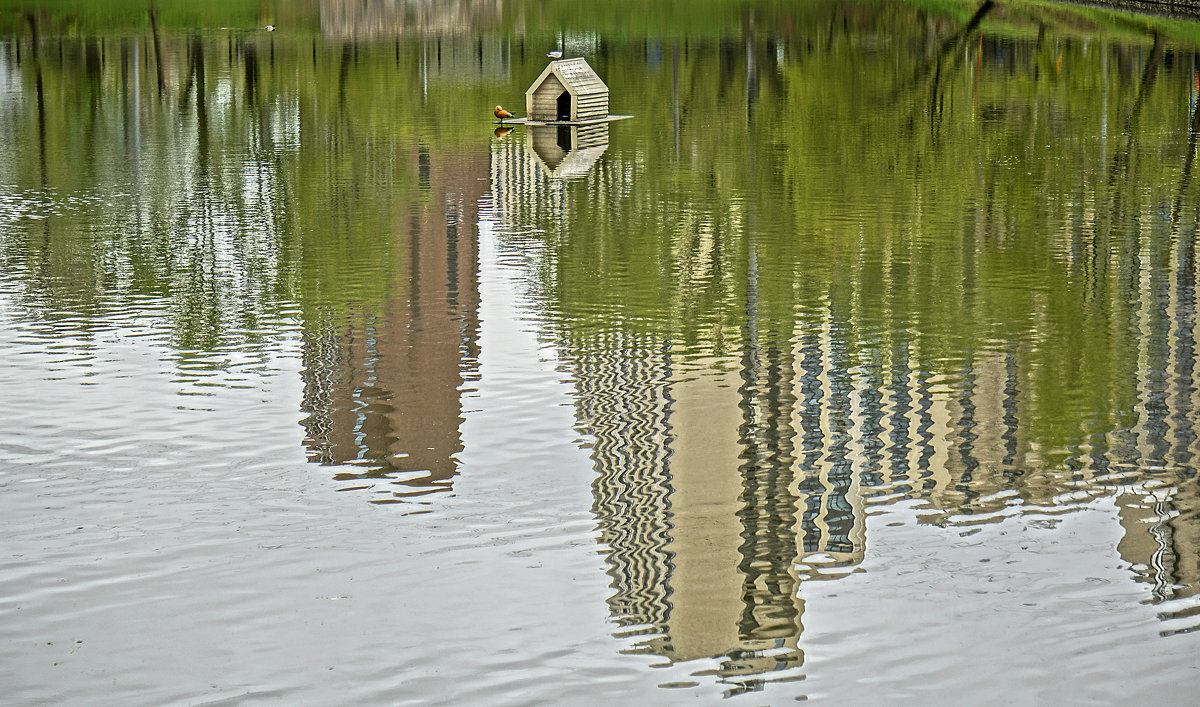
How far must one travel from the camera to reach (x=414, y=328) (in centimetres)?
1767

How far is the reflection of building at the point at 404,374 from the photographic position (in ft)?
43.1

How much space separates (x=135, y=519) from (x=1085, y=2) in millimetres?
73331

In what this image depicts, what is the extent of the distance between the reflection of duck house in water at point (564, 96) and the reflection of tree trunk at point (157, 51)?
677 inches

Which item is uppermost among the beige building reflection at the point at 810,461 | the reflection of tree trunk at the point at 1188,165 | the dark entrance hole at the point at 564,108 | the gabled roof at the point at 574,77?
the gabled roof at the point at 574,77

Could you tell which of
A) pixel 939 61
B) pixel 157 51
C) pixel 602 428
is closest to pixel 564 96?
pixel 939 61

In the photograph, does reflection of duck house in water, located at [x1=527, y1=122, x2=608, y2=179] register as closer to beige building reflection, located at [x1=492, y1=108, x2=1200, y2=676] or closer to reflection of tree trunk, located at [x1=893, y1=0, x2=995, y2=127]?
reflection of tree trunk, located at [x1=893, y1=0, x2=995, y2=127]

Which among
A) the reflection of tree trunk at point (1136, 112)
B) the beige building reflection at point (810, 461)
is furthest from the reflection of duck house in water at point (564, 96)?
the beige building reflection at point (810, 461)

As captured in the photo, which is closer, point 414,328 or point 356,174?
point 414,328

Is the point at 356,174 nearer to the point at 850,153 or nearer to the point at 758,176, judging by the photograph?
the point at 758,176

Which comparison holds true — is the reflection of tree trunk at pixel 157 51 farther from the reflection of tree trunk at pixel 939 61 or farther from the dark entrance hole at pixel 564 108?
the reflection of tree trunk at pixel 939 61

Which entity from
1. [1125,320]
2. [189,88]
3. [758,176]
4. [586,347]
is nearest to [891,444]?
[586,347]

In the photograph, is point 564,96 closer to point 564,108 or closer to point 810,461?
point 564,108

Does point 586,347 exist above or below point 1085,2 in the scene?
below

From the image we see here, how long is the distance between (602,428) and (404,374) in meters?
2.62
